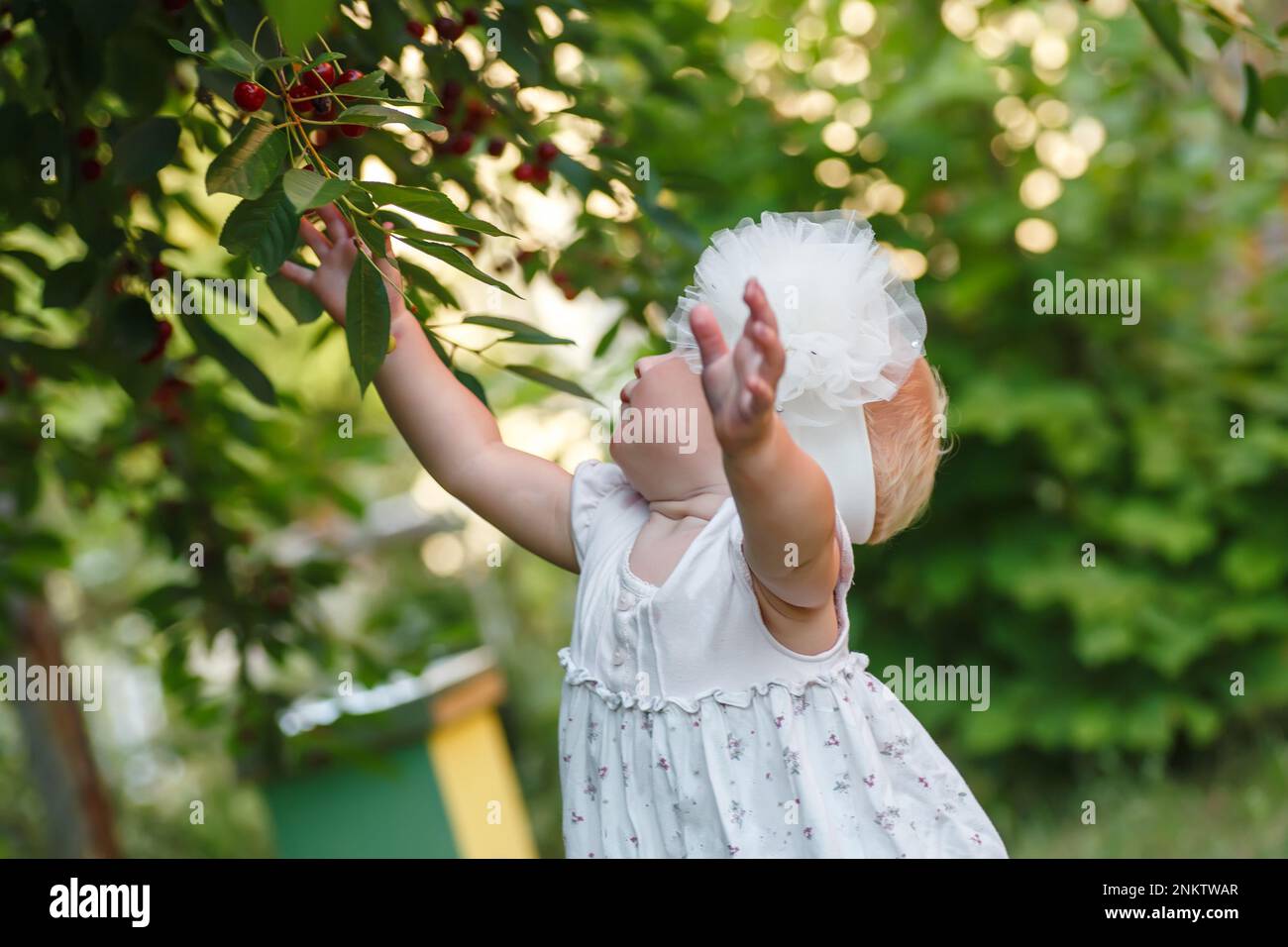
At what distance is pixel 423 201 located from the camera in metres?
0.96

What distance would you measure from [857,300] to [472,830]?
2.96 metres

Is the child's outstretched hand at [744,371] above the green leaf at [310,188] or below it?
below

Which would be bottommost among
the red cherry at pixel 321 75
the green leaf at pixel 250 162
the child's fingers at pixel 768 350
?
the child's fingers at pixel 768 350

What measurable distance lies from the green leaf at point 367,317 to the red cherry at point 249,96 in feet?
0.56

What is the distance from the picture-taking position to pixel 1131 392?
3.85m

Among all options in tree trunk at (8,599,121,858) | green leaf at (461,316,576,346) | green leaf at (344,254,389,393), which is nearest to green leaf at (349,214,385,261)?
green leaf at (344,254,389,393)

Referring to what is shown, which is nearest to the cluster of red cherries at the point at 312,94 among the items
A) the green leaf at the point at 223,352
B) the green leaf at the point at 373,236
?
the green leaf at the point at 373,236

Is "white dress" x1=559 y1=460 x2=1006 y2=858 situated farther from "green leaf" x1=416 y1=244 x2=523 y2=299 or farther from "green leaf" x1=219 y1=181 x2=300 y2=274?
"green leaf" x1=219 y1=181 x2=300 y2=274

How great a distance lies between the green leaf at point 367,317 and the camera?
0.99 metres

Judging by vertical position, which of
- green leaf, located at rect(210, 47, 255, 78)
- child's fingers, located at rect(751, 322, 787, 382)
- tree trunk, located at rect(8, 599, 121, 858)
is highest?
green leaf, located at rect(210, 47, 255, 78)

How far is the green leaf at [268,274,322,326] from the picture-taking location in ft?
4.14

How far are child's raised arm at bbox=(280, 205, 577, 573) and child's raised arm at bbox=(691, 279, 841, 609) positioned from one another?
0.32m

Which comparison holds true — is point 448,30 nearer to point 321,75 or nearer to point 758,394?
point 321,75

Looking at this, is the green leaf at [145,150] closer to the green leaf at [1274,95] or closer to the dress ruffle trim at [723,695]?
the dress ruffle trim at [723,695]
